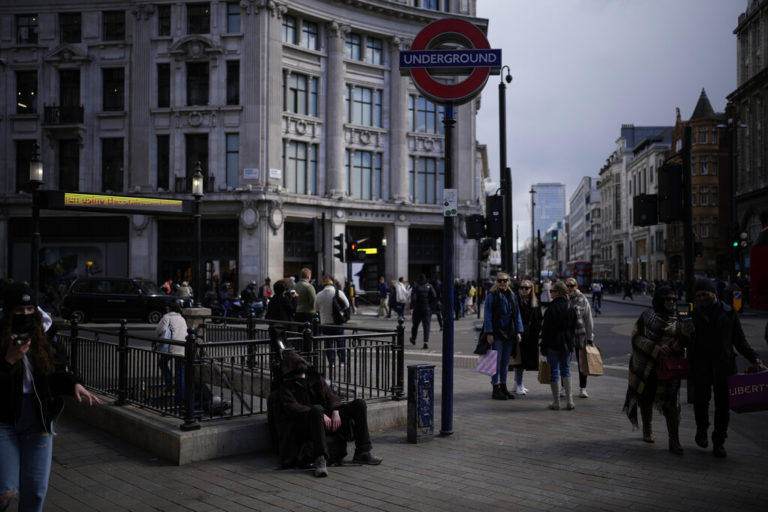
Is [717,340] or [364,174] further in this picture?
[364,174]

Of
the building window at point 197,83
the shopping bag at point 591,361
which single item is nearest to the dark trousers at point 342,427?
the shopping bag at point 591,361

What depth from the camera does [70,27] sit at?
33.9 meters

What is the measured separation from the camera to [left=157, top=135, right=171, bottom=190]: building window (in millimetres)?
33156

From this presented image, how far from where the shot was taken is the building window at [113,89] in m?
33.8

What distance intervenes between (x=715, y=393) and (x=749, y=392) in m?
0.44

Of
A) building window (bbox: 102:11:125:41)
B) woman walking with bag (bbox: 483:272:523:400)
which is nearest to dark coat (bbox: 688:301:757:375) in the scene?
woman walking with bag (bbox: 483:272:523:400)

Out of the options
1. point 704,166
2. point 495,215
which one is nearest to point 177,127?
point 495,215

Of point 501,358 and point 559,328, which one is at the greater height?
point 559,328

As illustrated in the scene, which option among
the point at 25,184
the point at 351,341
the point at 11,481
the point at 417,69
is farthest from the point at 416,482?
the point at 25,184

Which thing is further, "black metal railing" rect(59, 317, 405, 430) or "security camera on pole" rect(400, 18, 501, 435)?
"security camera on pole" rect(400, 18, 501, 435)

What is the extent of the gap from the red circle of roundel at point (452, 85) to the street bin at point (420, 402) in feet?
10.3

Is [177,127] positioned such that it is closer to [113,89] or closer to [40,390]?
[113,89]

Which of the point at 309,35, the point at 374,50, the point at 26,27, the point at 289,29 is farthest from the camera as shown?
the point at 374,50

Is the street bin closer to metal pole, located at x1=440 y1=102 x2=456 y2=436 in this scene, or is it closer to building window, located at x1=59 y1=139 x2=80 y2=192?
metal pole, located at x1=440 y1=102 x2=456 y2=436
